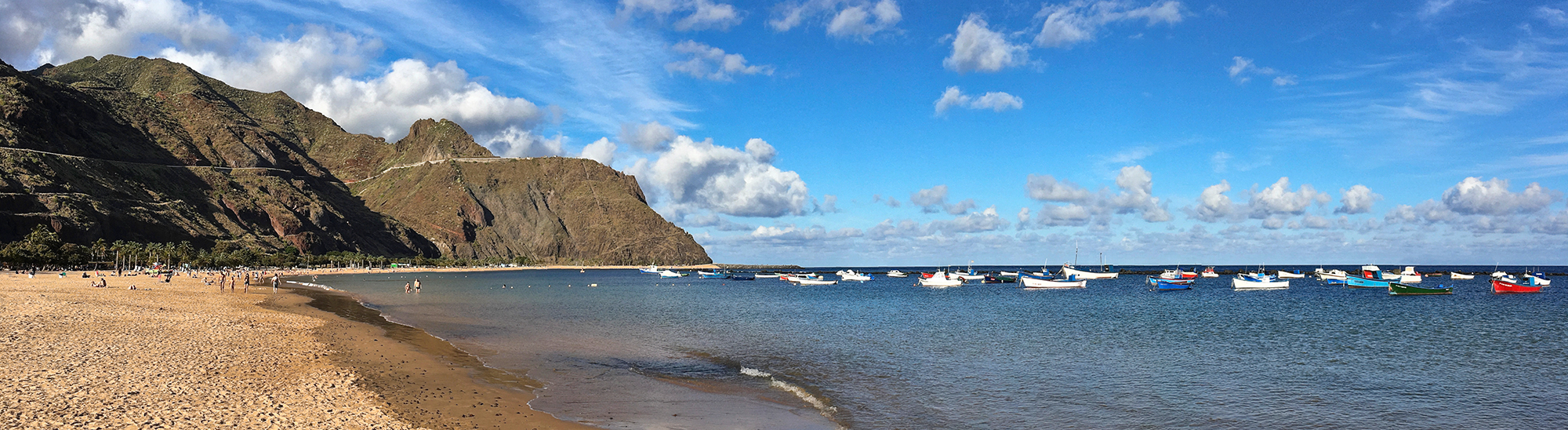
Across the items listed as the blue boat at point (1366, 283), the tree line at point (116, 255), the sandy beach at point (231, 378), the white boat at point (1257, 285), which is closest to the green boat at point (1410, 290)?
the blue boat at point (1366, 283)

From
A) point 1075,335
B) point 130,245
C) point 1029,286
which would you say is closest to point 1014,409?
point 1075,335

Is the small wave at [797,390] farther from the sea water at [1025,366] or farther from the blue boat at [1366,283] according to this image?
the blue boat at [1366,283]

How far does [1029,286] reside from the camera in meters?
114

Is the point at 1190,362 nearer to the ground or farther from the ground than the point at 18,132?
nearer to the ground

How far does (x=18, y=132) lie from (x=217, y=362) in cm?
19367

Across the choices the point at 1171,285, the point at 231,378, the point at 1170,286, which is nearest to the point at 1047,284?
the point at 1170,286

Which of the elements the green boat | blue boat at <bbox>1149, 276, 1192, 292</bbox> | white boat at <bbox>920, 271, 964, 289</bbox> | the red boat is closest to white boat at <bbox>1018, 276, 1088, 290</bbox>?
blue boat at <bbox>1149, 276, 1192, 292</bbox>

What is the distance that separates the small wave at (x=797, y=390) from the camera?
19469 mm

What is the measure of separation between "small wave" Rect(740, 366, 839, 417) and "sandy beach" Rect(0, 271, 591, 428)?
242 inches

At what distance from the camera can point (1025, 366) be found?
92.2 feet

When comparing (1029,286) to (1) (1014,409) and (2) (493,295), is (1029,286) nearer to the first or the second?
(2) (493,295)

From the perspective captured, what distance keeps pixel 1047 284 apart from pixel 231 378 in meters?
107

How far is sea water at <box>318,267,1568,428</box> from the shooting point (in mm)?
19250

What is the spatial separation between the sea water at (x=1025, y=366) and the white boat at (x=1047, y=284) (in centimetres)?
5280
